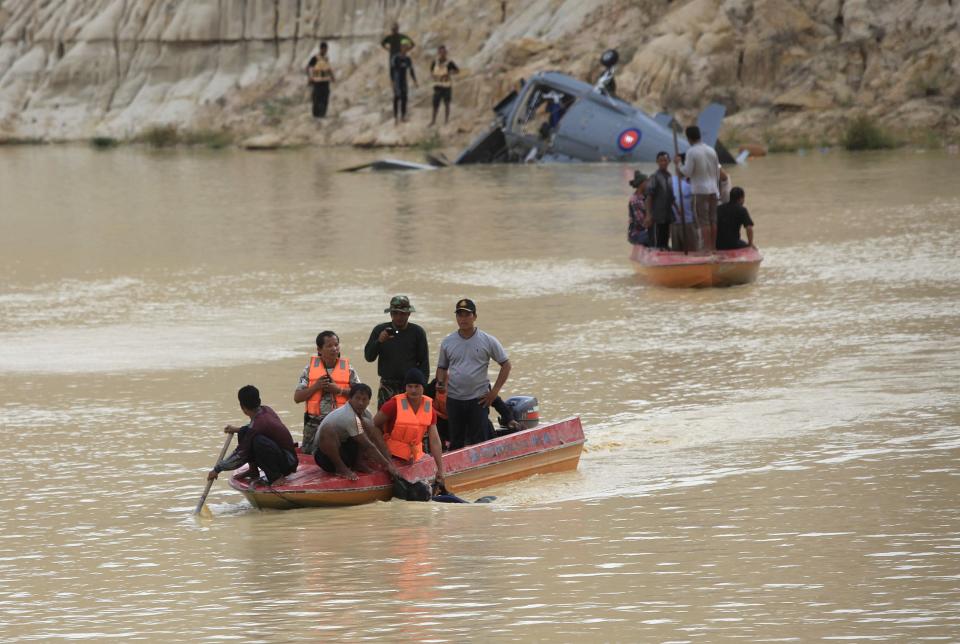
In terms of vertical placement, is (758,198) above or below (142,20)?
below

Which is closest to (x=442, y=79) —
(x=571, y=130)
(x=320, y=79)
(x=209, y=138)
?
(x=320, y=79)

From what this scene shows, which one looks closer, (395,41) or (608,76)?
(608,76)

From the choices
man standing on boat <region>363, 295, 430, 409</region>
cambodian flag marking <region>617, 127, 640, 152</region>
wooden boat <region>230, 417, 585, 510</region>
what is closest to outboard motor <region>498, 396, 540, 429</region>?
wooden boat <region>230, 417, 585, 510</region>

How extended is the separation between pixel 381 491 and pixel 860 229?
15.5m

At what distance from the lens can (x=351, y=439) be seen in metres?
10.9

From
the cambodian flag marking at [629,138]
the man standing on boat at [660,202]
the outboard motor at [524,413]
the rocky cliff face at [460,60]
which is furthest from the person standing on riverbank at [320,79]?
the outboard motor at [524,413]

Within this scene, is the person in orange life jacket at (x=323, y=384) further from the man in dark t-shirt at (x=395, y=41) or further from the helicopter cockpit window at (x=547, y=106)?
the man in dark t-shirt at (x=395, y=41)

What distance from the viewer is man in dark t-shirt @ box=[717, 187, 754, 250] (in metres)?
19.9

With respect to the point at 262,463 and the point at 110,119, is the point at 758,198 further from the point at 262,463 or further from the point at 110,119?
the point at 110,119

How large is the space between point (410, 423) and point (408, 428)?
5 centimetres

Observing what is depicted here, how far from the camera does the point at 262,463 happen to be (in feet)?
35.3

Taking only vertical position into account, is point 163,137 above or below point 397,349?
above

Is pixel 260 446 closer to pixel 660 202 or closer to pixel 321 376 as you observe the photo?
pixel 321 376

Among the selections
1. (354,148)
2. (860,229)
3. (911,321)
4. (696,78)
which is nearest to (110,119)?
(354,148)
